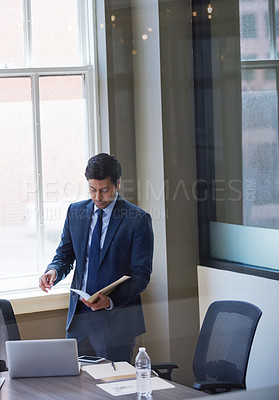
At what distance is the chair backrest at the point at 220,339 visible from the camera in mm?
2078

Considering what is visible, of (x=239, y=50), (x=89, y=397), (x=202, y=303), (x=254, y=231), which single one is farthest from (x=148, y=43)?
(x=89, y=397)

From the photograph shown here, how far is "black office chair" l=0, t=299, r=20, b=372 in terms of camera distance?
200cm

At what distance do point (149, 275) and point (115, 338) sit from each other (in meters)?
0.26

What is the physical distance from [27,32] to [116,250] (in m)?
0.72

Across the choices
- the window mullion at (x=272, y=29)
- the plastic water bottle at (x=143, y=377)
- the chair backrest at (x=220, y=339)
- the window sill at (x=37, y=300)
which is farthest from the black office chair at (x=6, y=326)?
the window mullion at (x=272, y=29)

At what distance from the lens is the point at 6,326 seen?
2096 millimetres

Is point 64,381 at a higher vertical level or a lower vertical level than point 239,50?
lower

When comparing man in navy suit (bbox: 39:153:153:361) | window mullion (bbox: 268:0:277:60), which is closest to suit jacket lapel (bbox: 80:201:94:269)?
man in navy suit (bbox: 39:153:153:361)

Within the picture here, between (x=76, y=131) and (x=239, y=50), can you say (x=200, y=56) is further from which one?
(x=76, y=131)

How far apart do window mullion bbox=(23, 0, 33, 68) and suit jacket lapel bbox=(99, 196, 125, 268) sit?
1.65ft

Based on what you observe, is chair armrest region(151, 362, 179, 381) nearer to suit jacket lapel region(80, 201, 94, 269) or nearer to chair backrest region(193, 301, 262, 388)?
chair backrest region(193, 301, 262, 388)

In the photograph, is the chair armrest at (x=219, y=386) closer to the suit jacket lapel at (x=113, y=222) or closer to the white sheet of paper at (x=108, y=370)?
the white sheet of paper at (x=108, y=370)

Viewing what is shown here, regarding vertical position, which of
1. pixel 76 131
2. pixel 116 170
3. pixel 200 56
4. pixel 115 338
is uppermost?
pixel 200 56

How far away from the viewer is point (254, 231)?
6.68 ft
